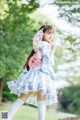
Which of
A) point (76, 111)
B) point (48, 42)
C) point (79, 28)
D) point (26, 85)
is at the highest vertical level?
point (79, 28)

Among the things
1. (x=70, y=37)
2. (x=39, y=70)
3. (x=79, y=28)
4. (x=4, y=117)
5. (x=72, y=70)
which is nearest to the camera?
(x=4, y=117)

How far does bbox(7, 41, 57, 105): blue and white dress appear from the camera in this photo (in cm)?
450

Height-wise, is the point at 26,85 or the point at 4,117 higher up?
the point at 26,85

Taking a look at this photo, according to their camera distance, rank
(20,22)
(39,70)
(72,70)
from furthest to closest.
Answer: (72,70)
(20,22)
(39,70)

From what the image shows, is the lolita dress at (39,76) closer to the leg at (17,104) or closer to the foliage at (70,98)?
the leg at (17,104)

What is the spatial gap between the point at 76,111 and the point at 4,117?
23.2m

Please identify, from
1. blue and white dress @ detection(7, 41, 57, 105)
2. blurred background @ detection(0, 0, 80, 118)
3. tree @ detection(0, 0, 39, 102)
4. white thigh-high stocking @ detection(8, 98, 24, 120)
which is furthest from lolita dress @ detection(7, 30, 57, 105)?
tree @ detection(0, 0, 39, 102)

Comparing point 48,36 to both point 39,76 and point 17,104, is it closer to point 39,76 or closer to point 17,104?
point 39,76

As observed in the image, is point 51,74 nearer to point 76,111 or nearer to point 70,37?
point 70,37

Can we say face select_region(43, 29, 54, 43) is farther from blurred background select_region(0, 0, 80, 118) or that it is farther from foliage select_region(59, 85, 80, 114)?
foliage select_region(59, 85, 80, 114)

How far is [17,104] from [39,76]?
411 millimetres

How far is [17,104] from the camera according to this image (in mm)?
4465

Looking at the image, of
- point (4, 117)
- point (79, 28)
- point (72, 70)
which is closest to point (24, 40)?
point (79, 28)

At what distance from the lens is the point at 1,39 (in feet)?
27.3
